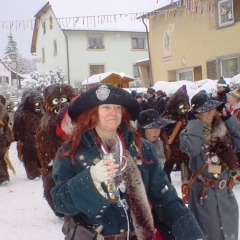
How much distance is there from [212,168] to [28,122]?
193 inches

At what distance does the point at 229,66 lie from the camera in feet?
61.2

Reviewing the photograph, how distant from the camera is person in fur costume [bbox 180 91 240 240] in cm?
396

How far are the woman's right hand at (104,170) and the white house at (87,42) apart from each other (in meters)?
30.9

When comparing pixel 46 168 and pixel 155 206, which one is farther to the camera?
pixel 46 168

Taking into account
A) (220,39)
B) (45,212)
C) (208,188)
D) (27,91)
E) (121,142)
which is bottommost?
(45,212)

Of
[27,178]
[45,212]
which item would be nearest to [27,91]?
[27,178]

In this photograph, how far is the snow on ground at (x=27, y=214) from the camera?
550 centimetres

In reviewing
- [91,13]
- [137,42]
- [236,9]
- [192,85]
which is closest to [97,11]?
[91,13]

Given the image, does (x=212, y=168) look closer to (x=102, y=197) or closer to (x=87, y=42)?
(x=102, y=197)

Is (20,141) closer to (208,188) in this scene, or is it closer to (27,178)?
(27,178)

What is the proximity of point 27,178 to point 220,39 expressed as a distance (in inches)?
496

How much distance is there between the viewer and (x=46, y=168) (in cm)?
534

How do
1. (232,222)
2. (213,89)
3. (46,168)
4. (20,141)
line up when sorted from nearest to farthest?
(232,222) < (46,168) < (20,141) < (213,89)

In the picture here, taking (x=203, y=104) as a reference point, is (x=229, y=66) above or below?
above
